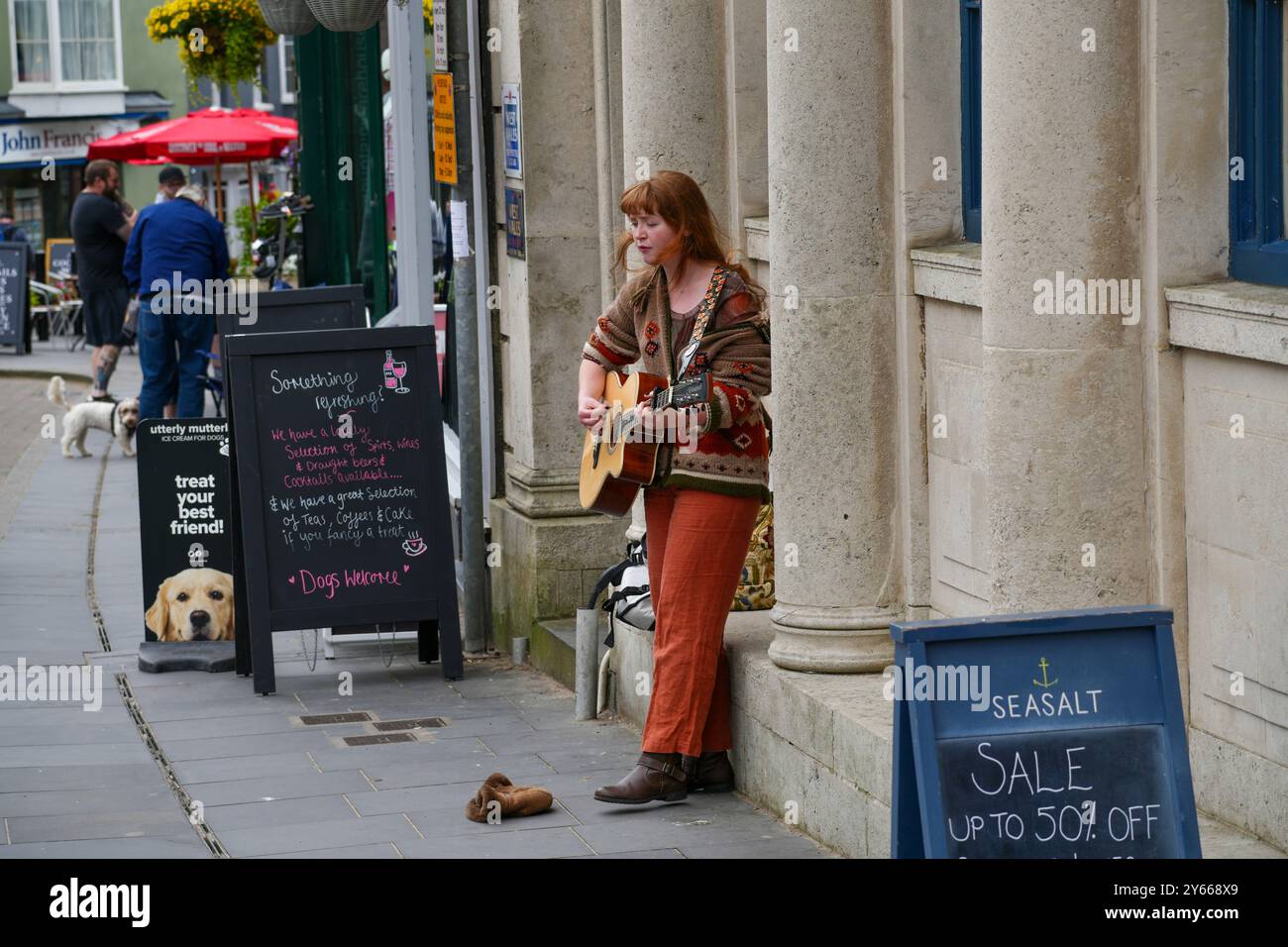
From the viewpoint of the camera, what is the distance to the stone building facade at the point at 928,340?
4.89m

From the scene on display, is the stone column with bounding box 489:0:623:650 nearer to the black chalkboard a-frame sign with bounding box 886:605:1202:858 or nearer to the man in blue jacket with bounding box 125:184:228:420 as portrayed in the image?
the black chalkboard a-frame sign with bounding box 886:605:1202:858

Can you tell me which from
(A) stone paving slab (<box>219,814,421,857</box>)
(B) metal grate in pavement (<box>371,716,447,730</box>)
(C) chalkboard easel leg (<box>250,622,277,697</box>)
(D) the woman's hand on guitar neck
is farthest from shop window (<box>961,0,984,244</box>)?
(C) chalkboard easel leg (<box>250,622,277,697</box>)

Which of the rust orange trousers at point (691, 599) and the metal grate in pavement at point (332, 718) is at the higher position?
the rust orange trousers at point (691, 599)

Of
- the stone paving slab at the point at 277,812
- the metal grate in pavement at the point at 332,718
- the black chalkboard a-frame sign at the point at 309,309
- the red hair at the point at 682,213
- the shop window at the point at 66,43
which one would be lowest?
the metal grate in pavement at the point at 332,718

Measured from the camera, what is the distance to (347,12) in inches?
397

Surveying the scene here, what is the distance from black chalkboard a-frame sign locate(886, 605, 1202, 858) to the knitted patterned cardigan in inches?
82.5

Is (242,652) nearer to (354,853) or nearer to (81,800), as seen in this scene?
(81,800)

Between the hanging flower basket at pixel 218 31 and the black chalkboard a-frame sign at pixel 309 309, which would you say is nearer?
the black chalkboard a-frame sign at pixel 309 309

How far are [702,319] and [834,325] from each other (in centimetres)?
42

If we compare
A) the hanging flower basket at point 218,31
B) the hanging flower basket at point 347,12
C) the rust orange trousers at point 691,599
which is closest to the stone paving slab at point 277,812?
the rust orange trousers at point 691,599

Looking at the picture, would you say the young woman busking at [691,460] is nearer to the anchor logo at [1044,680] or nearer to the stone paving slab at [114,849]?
the stone paving slab at [114,849]

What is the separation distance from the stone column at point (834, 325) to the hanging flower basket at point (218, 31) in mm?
14678

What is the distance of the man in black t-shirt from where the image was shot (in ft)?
57.8

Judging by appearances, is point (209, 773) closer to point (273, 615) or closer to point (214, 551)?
point (273, 615)
